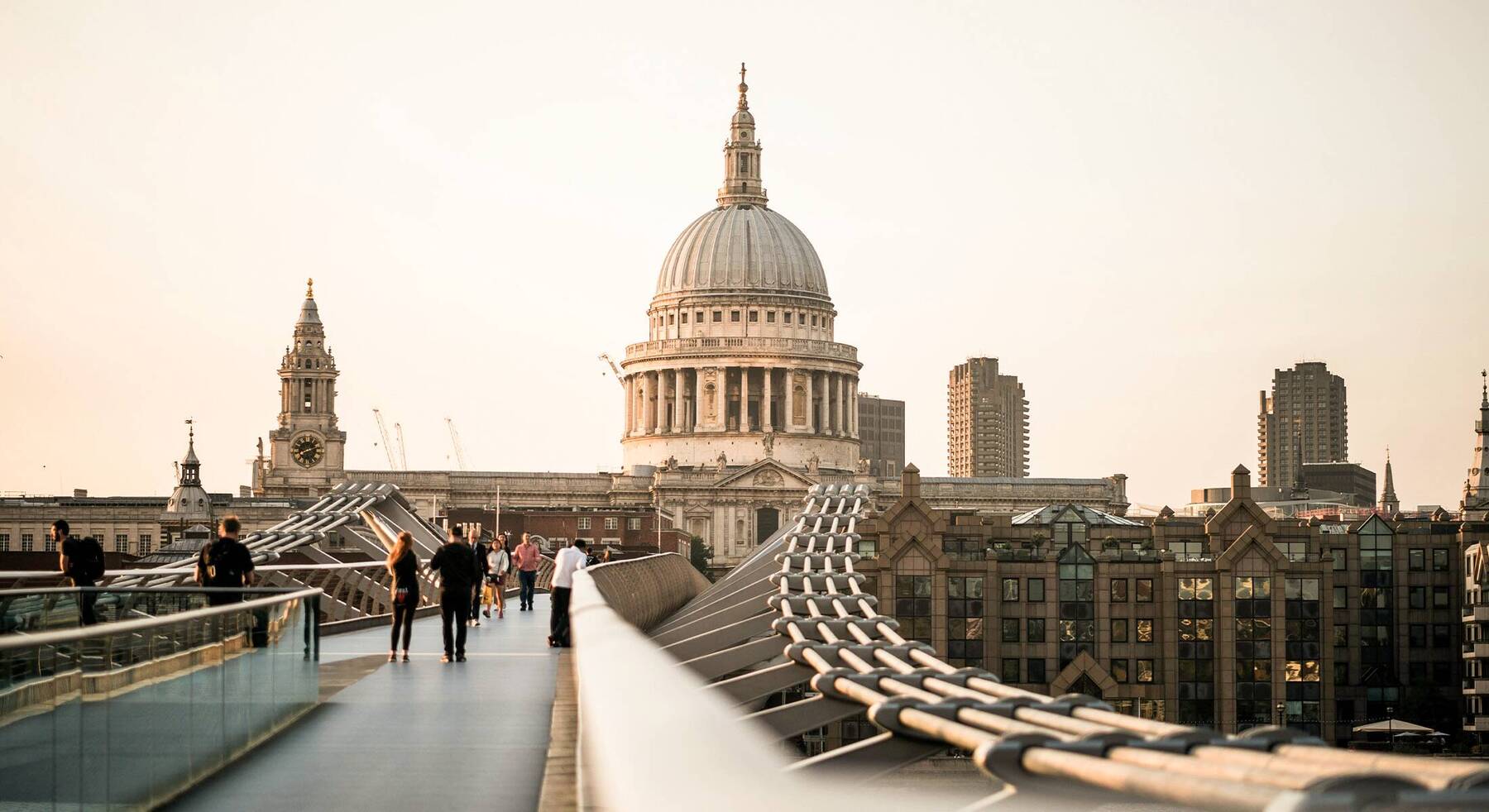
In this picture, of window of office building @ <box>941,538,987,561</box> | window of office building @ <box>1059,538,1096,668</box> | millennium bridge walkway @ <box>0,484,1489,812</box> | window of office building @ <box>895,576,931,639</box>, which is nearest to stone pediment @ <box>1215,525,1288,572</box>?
window of office building @ <box>1059,538,1096,668</box>

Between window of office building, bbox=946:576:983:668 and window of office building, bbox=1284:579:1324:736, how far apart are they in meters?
12.6

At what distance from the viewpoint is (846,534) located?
130 feet

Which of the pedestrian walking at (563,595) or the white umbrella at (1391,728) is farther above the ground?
the pedestrian walking at (563,595)

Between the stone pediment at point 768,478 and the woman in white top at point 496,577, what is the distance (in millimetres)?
154975

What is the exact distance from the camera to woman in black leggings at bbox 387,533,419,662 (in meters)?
25.5

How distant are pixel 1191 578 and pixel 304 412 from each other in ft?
373

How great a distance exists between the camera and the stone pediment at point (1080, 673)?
294 feet

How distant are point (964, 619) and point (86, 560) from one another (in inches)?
2737

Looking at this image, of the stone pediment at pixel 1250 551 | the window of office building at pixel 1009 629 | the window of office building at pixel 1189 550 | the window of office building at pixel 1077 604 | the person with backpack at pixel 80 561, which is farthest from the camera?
the window of office building at pixel 1189 550

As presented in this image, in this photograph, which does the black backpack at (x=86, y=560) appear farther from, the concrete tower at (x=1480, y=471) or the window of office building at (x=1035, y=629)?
the concrete tower at (x=1480, y=471)

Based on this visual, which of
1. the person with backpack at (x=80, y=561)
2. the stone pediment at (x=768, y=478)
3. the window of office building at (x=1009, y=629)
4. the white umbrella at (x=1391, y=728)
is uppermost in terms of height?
the stone pediment at (x=768, y=478)

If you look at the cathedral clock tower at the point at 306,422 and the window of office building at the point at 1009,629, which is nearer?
the window of office building at the point at 1009,629

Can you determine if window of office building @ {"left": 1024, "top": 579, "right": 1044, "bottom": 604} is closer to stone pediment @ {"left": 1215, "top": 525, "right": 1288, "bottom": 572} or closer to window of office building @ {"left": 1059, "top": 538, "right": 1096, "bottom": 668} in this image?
window of office building @ {"left": 1059, "top": 538, "right": 1096, "bottom": 668}

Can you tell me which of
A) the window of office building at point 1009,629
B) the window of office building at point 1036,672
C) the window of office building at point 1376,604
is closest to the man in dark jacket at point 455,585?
Answer: the window of office building at point 1036,672
